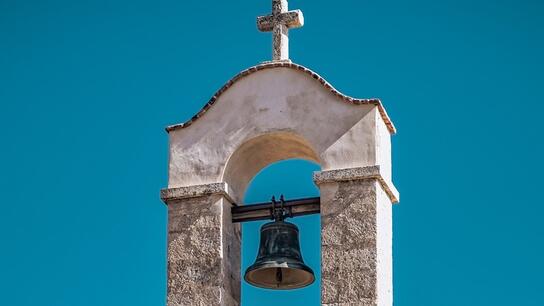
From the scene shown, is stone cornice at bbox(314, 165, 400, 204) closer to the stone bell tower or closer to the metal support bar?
the stone bell tower

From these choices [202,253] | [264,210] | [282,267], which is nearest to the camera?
[202,253]

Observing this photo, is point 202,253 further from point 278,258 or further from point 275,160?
point 275,160

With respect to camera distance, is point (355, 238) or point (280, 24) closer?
point (355, 238)

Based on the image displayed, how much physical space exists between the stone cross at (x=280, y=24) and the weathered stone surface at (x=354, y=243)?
1.61m

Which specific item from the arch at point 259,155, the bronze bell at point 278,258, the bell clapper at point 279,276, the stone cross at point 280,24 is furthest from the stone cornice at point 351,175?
the stone cross at point 280,24

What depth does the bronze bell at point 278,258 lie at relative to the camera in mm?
18281

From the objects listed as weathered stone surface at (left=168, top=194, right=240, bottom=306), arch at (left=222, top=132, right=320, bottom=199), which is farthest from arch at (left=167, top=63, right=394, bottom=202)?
weathered stone surface at (left=168, top=194, right=240, bottom=306)

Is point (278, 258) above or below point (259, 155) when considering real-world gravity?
below

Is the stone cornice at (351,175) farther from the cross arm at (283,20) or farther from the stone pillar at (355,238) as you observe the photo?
the cross arm at (283,20)

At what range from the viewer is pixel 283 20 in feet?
62.4

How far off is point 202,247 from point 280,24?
237 cm

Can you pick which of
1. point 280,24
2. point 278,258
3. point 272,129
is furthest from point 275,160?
point 280,24

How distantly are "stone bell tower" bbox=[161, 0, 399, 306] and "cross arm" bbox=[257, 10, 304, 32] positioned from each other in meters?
0.02

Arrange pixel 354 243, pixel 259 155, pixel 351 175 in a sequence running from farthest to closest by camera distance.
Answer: pixel 259 155, pixel 351 175, pixel 354 243
